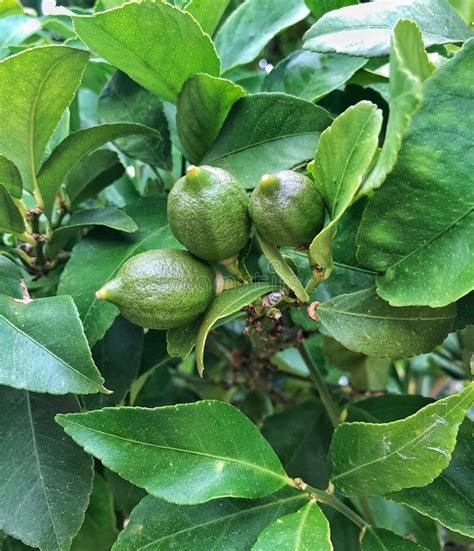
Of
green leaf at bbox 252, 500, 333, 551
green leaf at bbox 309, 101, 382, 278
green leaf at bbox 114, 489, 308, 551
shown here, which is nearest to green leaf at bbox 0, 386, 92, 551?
green leaf at bbox 114, 489, 308, 551

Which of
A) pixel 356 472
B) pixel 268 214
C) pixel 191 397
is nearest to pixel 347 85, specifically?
pixel 268 214

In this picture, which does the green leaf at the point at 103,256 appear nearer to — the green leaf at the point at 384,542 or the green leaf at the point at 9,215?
the green leaf at the point at 9,215

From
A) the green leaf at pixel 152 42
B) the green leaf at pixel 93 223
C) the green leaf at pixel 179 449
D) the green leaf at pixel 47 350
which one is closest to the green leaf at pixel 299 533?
the green leaf at pixel 179 449

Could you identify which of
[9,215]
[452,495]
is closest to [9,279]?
[9,215]

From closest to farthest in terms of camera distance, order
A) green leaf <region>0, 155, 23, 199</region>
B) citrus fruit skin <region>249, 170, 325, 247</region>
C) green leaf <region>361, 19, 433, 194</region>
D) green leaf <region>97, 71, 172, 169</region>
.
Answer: green leaf <region>361, 19, 433, 194</region> < citrus fruit skin <region>249, 170, 325, 247</region> < green leaf <region>0, 155, 23, 199</region> < green leaf <region>97, 71, 172, 169</region>

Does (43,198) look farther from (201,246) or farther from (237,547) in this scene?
(237,547)

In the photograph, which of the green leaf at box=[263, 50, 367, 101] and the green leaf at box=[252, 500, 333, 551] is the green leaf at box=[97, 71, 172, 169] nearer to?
the green leaf at box=[263, 50, 367, 101]

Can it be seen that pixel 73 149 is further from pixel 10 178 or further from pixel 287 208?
pixel 287 208
